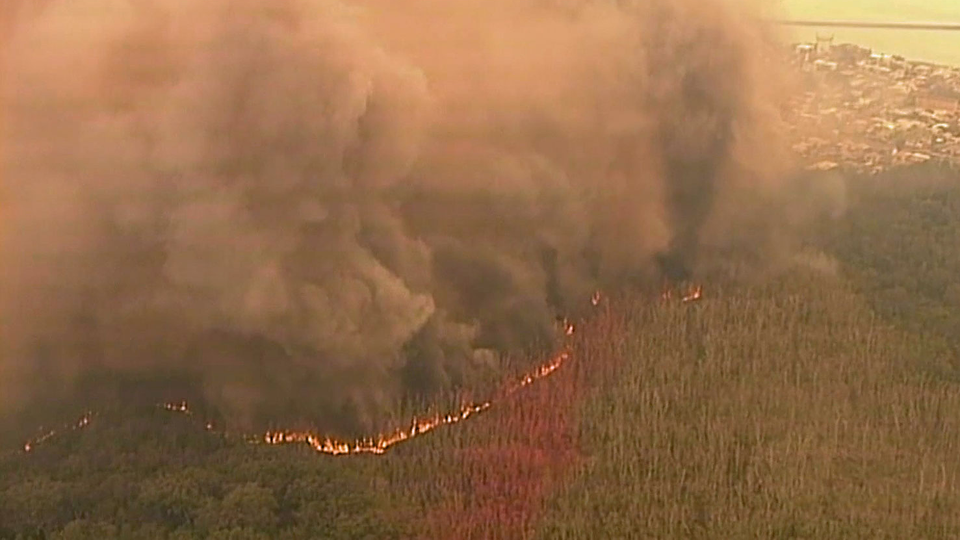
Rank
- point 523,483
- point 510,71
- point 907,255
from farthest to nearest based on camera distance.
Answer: point 907,255 → point 510,71 → point 523,483

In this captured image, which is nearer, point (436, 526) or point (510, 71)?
point (436, 526)

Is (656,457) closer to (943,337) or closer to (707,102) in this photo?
(943,337)

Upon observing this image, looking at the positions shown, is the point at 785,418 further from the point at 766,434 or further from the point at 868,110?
the point at 868,110

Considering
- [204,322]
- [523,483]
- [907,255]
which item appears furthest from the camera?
[907,255]

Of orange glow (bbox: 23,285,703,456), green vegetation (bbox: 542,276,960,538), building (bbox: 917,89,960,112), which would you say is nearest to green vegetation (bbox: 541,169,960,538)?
green vegetation (bbox: 542,276,960,538)

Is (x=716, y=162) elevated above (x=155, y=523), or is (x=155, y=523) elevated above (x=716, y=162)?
(x=716, y=162)

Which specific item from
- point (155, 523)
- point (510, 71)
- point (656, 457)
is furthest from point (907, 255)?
point (155, 523)

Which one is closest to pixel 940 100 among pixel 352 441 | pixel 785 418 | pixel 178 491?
pixel 785 418

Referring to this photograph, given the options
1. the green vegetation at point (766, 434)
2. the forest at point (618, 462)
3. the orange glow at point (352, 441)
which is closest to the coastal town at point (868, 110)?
the green vegetation at point (766, 434)
